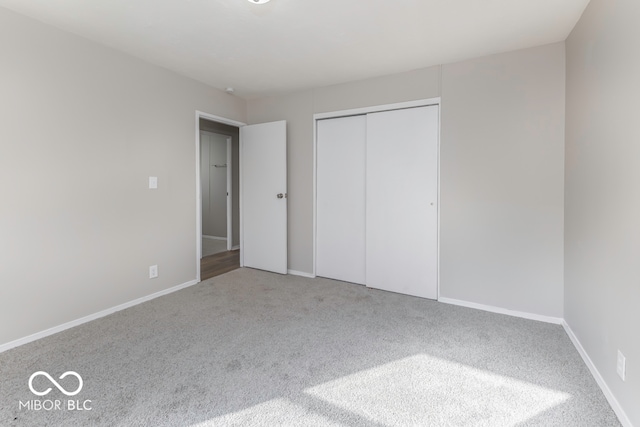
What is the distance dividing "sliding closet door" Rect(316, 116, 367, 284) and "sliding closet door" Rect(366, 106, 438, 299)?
6.1 inches

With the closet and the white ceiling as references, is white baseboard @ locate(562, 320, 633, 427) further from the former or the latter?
the white ceiling

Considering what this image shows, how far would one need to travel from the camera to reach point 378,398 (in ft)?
5.48

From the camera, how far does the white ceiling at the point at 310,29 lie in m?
2.09

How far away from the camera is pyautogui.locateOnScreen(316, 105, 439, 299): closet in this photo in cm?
316

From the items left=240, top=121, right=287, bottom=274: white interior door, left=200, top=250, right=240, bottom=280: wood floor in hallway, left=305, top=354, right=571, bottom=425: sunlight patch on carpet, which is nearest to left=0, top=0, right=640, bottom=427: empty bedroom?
left=305, top=354, right=571, bottom=425: sunlight patch on carpet

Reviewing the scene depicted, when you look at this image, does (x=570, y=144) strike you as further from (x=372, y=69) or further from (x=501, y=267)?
(x=372, y=69)

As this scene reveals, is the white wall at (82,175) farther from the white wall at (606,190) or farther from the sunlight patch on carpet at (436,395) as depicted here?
the white wall at (606,190)

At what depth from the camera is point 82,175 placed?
100 inches

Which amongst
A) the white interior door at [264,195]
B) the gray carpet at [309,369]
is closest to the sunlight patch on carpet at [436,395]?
the gray carpet at [309,369]

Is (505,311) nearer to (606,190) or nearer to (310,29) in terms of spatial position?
(606,190)

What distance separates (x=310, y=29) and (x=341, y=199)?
1.87 meters

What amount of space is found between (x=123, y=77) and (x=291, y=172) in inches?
78.7

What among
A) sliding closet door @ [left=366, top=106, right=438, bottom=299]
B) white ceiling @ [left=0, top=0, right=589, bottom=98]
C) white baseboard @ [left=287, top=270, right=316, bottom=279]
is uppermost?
white ceiling @ [left=0, top=0, right=589, bottom=98]

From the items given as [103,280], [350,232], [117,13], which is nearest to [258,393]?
[103,280]
